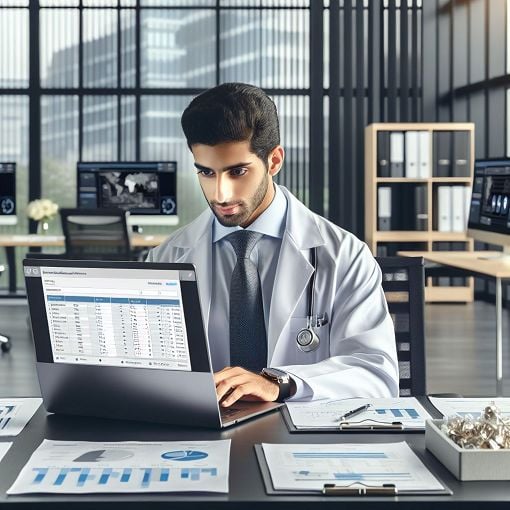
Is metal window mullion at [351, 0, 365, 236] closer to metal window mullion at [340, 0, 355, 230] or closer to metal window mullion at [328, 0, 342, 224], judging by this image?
metal window mullion at [340, 0, 355, 230]

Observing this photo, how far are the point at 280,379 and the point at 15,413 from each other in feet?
1.67

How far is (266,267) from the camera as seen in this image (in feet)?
8.07

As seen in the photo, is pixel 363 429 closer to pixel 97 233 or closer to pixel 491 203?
pixel 491 203

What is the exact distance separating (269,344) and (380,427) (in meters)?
0.58

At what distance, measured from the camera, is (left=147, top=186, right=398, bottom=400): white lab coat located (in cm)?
218

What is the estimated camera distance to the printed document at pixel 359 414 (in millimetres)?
1839

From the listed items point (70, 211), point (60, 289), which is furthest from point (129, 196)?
Result: point (60, 289)

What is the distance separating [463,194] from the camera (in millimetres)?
10469

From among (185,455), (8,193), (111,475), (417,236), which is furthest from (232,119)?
(417,236)

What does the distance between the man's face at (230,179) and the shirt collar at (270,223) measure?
92 millimetres

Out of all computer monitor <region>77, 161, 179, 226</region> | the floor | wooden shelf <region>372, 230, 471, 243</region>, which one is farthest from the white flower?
wooden shelf <region>372, 230, 471, 243</region>

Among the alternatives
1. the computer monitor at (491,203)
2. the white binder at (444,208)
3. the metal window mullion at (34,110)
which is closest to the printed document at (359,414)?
the computer monitor at (491,203)

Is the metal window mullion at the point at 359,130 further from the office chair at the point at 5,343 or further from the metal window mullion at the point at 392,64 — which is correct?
the office chair at the point at 5,343

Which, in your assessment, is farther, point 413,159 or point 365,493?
point 413,159
